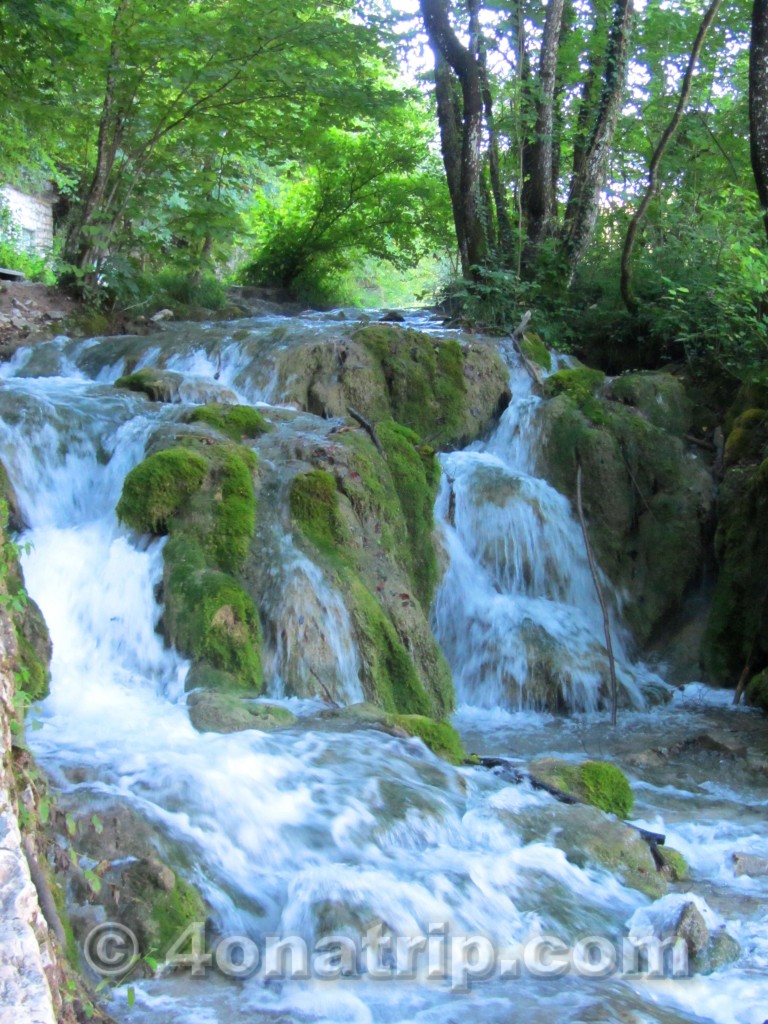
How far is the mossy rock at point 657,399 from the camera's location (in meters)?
10.3

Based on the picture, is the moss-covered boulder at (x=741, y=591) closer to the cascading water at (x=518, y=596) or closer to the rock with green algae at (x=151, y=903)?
the cascading water at (x=518, y=596)

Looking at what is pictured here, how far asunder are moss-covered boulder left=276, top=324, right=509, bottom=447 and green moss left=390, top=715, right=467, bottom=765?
186 inches

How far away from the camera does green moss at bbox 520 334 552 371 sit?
11.3m

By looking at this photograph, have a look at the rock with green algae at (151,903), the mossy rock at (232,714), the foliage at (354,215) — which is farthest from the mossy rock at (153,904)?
the foliage at (354,215)

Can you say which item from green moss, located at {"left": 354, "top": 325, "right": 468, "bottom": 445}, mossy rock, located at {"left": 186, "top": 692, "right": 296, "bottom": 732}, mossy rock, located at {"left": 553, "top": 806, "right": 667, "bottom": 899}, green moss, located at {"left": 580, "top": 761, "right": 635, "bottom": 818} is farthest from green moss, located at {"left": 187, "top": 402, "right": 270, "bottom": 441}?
mossy rock, located at {"left": 553, "top": 806, "right": 667, "bottom": 899}

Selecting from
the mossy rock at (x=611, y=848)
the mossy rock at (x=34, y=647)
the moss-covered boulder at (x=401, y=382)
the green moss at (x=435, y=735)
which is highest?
the moss-covered boulder at (x=401, y=382)

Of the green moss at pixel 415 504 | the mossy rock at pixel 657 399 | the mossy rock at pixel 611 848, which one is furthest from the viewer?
the mossy rock at pixel 657 399

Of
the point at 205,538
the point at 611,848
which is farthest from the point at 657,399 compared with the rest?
the point at 611,848

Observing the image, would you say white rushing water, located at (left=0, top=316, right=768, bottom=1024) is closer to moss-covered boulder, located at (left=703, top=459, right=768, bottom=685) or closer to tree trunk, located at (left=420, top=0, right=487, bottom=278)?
moss-covered boulder, located at (left=703, top=459, right=768, bottom=685)

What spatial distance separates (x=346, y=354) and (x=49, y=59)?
515 centimetres

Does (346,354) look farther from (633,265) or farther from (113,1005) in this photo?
(113,1005)

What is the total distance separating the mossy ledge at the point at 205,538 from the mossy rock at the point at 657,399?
5131 mm

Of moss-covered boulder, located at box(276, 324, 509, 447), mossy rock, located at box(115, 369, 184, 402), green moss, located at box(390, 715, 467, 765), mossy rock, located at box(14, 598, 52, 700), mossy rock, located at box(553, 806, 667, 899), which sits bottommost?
mossy rock, located at box(553, 806, 667, 899)

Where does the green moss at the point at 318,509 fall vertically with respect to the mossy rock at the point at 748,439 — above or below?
below
